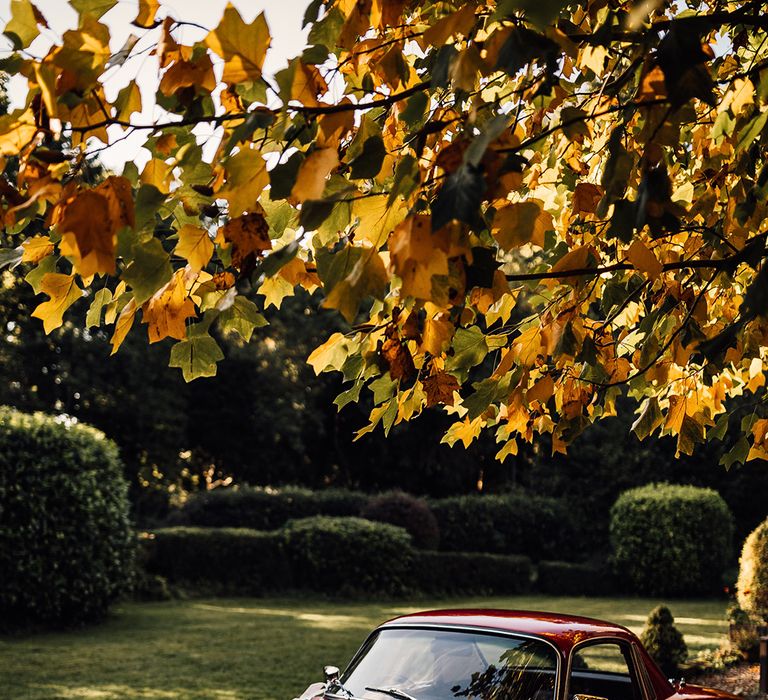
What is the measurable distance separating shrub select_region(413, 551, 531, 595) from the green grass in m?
1.24

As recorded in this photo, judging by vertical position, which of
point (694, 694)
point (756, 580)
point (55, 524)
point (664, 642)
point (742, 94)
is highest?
point (742, 94)

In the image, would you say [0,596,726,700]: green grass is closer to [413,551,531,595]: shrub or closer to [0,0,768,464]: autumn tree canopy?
[413,551,531,595]: shrub

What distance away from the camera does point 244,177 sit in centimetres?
212

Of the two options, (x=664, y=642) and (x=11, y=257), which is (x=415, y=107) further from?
(x=664, y=642)

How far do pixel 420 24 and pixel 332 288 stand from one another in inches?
64.4

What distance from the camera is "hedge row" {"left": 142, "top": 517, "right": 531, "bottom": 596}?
19.2m

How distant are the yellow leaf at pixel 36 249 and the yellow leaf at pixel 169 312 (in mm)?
394

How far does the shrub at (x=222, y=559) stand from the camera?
62.7ft

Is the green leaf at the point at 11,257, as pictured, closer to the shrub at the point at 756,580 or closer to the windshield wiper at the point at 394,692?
the windshield wiper at the point at 394,692

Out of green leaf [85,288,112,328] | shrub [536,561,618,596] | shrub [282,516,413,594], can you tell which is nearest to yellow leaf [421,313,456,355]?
green leaf [85,288,112,328]

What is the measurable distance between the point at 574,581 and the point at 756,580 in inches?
373

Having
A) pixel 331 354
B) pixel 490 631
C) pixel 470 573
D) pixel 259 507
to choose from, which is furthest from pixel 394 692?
pixel 259 507

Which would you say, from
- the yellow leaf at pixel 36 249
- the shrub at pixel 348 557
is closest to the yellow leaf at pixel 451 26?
the yellow leaf at pixel 36 249

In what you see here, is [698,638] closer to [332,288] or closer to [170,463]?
[332,288]
